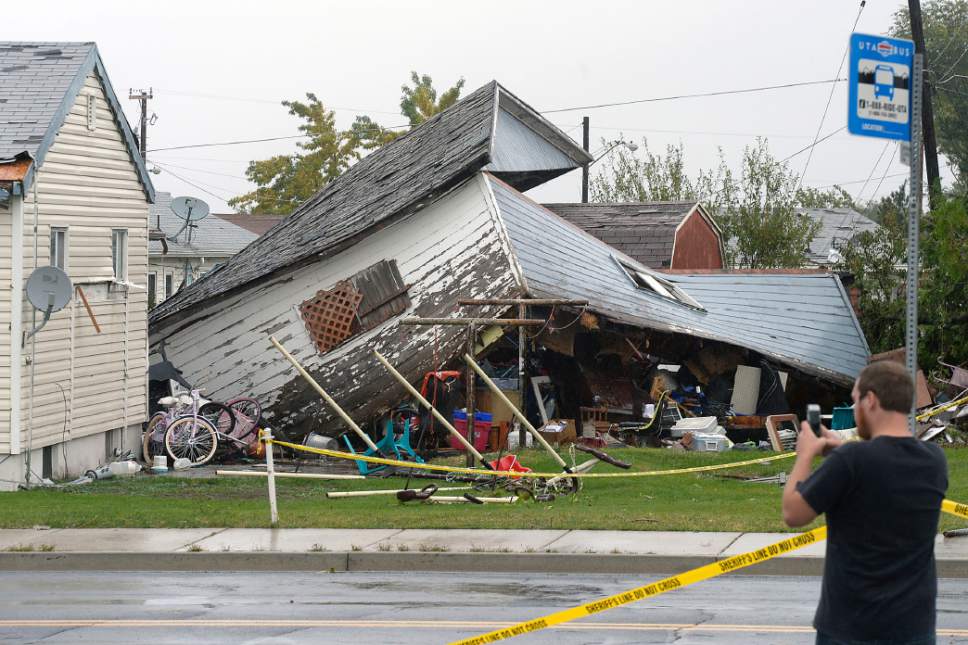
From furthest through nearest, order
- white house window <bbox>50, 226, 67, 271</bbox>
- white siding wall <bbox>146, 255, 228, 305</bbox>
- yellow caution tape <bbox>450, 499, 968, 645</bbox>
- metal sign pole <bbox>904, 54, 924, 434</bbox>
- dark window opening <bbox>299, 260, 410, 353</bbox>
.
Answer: white siding wall <bbox>146, 255, 228, 305</bbox> → dark window opening <bbox>299, 260, 410, 353</bbox> → white house window <bbox>50, 226, 67, 271</bbox> → metal sign pole <bbox>904, 54, 924, 434</bbox> → yellow caution tape <bbox>450, 499, 968, 645</bbox>

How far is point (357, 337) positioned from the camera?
76.8ft

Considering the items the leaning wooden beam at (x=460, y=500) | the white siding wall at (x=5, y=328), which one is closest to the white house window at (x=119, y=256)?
the white siding wall at (x=5, y=328)

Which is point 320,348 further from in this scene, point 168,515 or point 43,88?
point 168,515

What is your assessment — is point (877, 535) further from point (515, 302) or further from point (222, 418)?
point (222, 418)

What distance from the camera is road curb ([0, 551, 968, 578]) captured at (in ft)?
37.1

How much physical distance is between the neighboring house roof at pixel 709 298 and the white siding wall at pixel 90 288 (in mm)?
6530

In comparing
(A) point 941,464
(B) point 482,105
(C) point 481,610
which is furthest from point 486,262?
(A) point 941,464

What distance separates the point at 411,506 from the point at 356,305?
909cm

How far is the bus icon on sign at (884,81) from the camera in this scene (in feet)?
27.8

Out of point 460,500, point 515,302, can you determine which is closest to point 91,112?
point 515,302

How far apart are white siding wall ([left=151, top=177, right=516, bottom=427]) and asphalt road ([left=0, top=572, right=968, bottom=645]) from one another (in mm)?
11339

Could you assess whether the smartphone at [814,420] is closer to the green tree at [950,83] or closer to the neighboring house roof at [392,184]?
the neighboring house roof at [392,184]

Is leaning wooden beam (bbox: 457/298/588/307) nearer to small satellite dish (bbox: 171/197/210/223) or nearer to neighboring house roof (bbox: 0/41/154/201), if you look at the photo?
neighboring house roof (bbox: 0/41/154/201)

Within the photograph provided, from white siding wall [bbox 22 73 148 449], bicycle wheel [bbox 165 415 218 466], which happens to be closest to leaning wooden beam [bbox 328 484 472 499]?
white siding wall [bbox 22 73 148 449]
